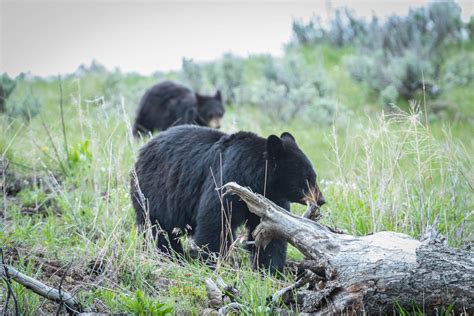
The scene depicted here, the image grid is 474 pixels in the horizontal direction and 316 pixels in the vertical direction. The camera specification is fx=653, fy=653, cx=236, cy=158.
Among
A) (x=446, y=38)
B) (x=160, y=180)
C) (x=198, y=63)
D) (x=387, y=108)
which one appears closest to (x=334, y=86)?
(x=387, y=108)

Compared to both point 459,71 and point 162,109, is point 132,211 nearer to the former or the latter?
point 162,109

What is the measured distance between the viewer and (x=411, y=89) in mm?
14320

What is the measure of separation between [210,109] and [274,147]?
7866mm

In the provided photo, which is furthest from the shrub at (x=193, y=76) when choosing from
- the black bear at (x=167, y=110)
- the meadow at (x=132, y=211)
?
the meadow at (x=132, y=211)

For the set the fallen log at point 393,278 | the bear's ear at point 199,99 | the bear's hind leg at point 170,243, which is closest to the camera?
the fallen log at point 393,278

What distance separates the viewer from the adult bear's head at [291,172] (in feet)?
19.3

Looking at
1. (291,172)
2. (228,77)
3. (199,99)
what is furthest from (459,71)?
(291,172)

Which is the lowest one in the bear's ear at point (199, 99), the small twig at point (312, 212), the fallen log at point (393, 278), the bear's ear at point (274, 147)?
the fallen log at point (393, 278)

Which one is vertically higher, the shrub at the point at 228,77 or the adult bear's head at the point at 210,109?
the shrub at the point at 228,77

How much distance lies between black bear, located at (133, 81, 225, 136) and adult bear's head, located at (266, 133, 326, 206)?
6827mm

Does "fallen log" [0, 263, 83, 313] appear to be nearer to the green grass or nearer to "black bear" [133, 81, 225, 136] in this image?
the green grass

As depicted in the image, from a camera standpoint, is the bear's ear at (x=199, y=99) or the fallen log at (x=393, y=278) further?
the bear's ear at (x=199, y=99)

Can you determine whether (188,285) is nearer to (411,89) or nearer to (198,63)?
A: (411,89)

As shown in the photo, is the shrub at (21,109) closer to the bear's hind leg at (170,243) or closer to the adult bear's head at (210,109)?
the adult bear's head at (210,109)
